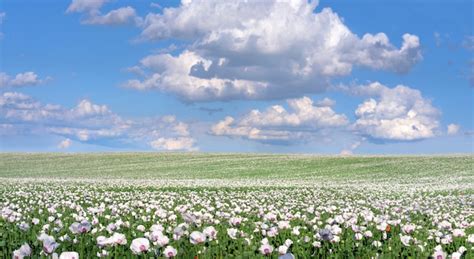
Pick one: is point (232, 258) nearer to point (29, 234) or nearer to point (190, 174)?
point (29, 234)

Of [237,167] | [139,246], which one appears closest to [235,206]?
[139,246]

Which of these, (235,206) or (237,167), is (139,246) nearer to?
(235,206)

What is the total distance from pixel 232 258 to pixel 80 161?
295 feet

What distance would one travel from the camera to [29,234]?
9.37 m

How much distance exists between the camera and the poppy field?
23.1 ft

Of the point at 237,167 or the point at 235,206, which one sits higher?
the point at 237,167

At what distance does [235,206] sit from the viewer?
54.5 ft

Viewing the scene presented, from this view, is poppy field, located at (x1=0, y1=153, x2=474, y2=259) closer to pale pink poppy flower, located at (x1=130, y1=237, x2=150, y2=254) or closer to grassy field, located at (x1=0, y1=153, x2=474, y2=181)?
pale pink poppy flower, located at (x1=130, y1=237, x2=150, y2=254)

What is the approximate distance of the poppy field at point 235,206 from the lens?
7.04m

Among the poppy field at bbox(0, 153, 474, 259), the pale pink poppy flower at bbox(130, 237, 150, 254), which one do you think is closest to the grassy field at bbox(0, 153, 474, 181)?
the poppy field at bbox(0, 153, 474, 259)

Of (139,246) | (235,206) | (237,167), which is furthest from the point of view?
(237,167)

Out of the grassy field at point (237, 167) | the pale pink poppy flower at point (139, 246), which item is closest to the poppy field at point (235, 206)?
the pale pink poppy flower at point (139, 246)

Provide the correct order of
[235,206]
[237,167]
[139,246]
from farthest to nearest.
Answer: [237,167] → [235,206] → [139,246]

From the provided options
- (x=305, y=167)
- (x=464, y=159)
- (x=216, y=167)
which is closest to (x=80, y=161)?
(x=216, y=167)
